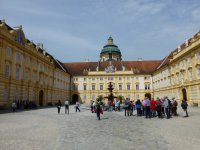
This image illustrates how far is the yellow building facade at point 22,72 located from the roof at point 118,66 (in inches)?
892

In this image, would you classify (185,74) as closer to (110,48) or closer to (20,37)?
(20,37)

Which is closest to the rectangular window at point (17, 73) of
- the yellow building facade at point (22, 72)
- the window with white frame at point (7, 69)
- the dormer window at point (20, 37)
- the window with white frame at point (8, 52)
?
the yellow building facade at point (22, 72)

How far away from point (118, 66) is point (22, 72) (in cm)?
4298

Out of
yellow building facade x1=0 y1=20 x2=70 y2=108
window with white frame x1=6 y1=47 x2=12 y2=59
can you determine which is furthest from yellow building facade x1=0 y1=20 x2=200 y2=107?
window with white frame x1=6 y1=47 x2=12 y2=59

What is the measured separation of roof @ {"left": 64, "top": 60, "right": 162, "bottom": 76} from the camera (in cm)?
6969

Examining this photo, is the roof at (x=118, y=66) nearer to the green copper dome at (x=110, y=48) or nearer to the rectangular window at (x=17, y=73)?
the green copper dome at (x=110, y=48)

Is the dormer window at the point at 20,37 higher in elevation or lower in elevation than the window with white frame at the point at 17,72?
higher

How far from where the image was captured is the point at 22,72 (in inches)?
1341

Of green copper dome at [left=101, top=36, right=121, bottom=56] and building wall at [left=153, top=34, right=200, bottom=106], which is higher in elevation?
green copper dome at [left=101, top=36, right=121, bottom=56]

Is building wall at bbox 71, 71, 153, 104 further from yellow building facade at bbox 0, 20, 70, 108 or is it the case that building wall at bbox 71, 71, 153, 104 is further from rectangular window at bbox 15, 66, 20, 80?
rectangular window at bbox 15, 66, 20, 80

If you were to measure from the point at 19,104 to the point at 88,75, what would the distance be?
39265 millimetres

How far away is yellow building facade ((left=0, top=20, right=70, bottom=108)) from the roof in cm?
2265

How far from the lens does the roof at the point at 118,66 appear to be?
229ft

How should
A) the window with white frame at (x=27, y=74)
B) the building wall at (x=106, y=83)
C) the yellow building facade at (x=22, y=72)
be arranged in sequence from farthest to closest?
the building wall at (x=106, y=83) → the window with white frame at (x=27, y=74) → the yellow building facade at (x=22, y=72)
